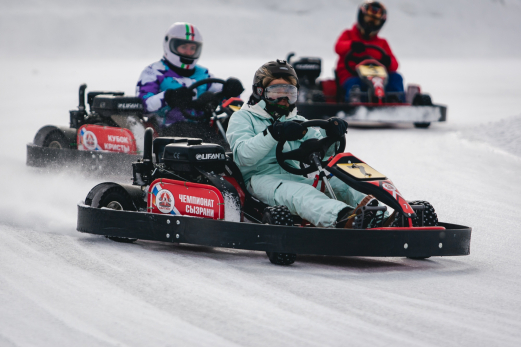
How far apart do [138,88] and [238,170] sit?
3.12 metres

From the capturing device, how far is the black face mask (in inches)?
167

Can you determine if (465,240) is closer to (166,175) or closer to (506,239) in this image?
(506,239)

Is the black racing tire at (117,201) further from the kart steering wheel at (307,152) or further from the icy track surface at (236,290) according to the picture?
the kart steering wheel at (307,152)

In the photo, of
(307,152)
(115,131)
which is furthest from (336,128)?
(115,131)

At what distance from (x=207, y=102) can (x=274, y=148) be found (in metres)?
2.69

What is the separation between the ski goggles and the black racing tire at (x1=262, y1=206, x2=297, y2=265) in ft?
2.47

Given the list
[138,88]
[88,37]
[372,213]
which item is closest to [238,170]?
[372,213]

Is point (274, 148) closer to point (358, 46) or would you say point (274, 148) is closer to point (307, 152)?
point (307, 152)

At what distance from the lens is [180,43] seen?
7.11 m

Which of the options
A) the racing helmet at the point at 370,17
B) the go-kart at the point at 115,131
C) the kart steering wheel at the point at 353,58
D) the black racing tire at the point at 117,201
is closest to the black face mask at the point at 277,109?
the black racing tire at the point at 117,201

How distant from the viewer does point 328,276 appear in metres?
3.56

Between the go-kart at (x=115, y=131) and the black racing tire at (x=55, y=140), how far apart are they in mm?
43

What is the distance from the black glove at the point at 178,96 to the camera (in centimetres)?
675

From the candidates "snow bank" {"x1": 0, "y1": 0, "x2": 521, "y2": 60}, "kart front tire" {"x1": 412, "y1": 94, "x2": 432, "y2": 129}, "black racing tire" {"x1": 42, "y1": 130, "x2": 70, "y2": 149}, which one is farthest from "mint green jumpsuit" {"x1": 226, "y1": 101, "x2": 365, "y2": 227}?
"snow bank" {"x1": 0, "y1": 0, "x2": 521, "y2": 60}
